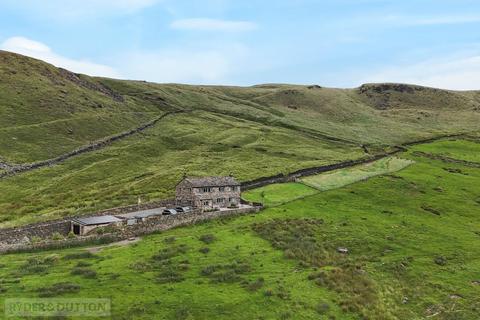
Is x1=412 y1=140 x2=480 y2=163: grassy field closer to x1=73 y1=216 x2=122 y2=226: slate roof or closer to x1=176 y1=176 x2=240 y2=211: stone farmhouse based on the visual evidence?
x1=176 y1=176 x2=240 y2=211: stone farmhouse

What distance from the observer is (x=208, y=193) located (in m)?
82.7

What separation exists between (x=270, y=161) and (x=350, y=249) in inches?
2543

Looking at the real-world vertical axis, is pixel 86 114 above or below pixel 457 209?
above

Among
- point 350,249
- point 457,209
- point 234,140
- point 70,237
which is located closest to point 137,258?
point 70,237

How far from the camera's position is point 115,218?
71.1m

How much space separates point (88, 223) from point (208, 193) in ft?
74.7

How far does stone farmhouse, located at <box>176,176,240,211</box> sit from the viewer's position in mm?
81625

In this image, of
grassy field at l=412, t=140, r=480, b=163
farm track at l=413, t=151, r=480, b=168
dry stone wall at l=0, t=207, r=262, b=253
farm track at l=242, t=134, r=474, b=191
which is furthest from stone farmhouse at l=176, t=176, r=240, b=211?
grassy field at l=412, t=140, r=480, b=163

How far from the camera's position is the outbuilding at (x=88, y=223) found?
66562 millimetres

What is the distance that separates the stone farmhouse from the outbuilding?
1531 centimetres

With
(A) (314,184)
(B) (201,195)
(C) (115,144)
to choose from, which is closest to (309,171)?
(A) (314,184)

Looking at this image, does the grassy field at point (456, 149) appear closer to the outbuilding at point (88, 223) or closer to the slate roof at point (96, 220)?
the slate roof at point (96, 220)

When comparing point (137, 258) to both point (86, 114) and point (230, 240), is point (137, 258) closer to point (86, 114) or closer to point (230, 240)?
point (230, 240)

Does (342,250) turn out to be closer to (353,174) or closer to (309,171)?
(309,171)
